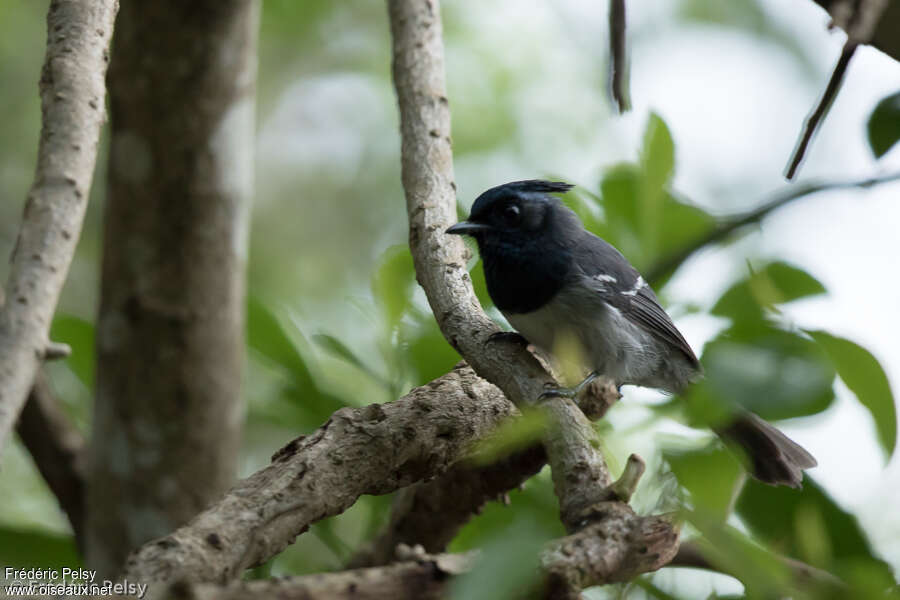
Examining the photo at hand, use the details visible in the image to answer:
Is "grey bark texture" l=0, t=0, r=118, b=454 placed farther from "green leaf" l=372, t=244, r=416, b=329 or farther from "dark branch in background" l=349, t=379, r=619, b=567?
"dark branch in background" l=349, t=379, r=619, b=567

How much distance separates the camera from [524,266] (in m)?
2.85

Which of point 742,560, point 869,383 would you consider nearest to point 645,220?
point 869,383

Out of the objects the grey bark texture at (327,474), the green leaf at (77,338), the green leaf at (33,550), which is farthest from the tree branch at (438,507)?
the green leaf at (77,338)

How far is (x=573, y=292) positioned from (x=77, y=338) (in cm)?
162

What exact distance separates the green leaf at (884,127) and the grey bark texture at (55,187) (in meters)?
1.32

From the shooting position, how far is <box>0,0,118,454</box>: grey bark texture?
106 cm

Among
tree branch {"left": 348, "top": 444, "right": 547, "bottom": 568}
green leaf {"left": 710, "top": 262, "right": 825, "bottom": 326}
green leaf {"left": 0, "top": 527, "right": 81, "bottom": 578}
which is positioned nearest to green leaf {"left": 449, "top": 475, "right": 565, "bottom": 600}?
green leaf {"left": 710, "top": 262, "right": 825, "bottom": 326}

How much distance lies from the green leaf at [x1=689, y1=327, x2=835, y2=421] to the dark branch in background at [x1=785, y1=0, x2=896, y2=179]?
0.60 metres

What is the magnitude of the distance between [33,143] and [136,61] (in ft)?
14.0

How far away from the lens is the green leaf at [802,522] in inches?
67.3

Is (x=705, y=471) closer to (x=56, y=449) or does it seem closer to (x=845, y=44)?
(x=845, y=44)

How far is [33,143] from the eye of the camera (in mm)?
6902

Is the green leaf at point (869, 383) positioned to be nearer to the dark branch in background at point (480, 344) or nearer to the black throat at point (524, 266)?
the dark branch in background at point (480, 344)

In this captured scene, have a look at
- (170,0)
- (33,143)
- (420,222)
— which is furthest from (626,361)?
(33,143)
